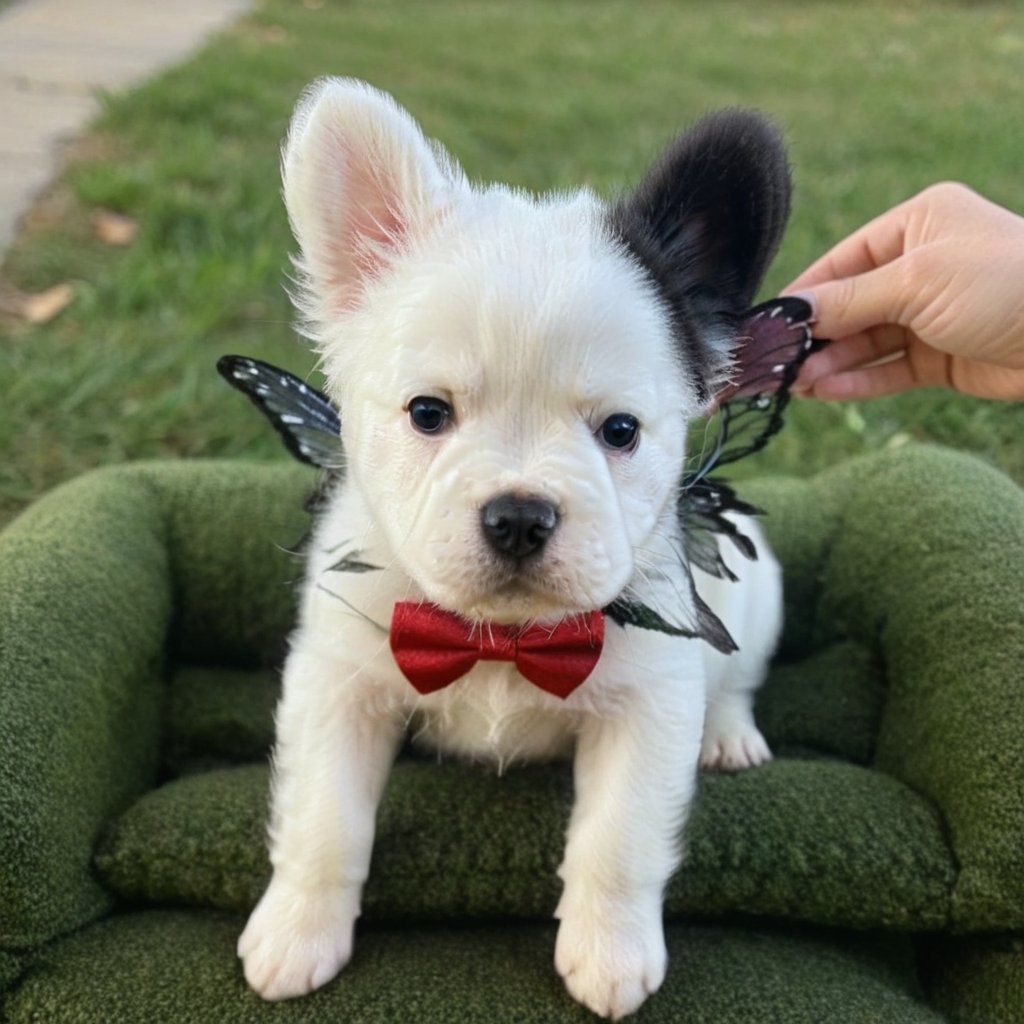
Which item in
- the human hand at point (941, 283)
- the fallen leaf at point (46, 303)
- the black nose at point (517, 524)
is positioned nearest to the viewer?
the black nose at point (517, 524)

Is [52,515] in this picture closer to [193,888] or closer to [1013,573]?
[193,888]

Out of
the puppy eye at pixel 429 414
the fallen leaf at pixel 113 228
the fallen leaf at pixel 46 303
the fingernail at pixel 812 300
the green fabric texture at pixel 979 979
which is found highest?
the puppy eye at pixel 429 414

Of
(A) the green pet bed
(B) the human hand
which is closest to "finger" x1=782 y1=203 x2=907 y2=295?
(B) the human hand

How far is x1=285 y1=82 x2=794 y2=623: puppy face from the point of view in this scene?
1.47 meters

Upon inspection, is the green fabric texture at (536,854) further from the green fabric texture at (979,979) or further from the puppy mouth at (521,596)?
the puppy mouth at (521,596)

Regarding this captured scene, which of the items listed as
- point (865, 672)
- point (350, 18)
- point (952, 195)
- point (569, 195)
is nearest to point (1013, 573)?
point (865, 672)

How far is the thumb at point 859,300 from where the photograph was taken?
218cm

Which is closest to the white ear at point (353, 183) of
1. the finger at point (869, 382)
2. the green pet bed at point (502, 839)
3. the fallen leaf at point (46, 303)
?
the green pet bed at point (502, 839)

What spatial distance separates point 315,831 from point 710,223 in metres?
1.27

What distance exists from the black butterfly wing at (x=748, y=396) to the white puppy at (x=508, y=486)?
0.23 ft

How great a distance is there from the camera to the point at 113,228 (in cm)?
494

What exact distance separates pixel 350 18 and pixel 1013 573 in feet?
29.5

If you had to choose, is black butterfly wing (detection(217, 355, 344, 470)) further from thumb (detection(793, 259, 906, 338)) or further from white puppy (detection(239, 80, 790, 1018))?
thumb (detection(793, 259, 906, 338))

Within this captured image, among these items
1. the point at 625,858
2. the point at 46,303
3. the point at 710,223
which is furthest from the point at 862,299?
the point at 46,303
